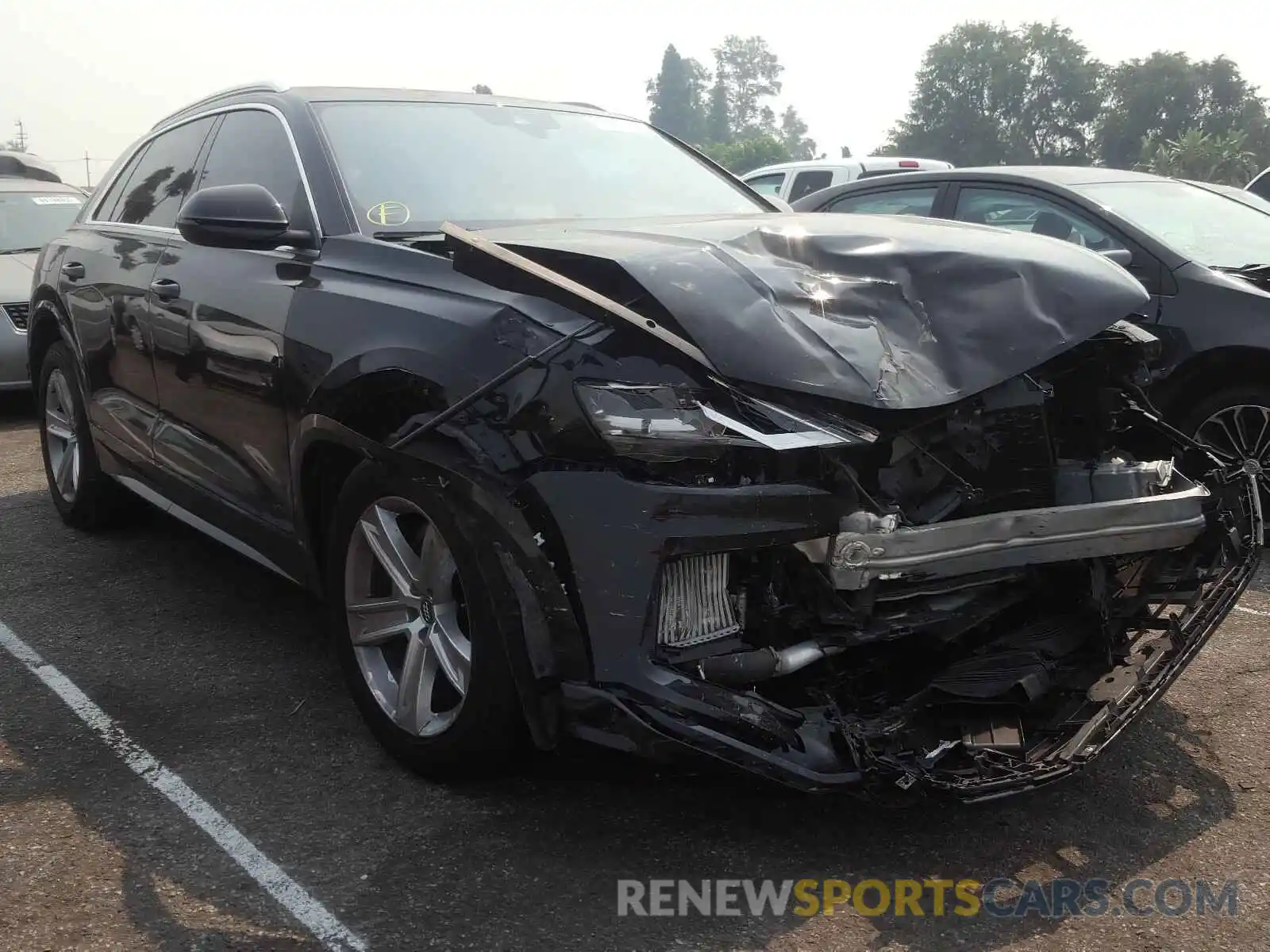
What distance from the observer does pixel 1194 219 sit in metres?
5.68

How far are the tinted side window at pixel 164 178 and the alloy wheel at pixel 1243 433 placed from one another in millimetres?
4311

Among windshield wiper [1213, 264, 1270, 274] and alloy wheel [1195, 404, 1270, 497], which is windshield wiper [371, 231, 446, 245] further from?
windshield wiper [1213, 264, 1270, 274]

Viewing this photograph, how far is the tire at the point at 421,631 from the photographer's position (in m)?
2.64

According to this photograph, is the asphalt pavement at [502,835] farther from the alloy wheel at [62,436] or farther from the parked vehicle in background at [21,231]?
the parked vehicle in background at [21,231]

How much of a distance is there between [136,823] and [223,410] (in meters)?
1.33

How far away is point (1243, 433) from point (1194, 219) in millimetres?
1268

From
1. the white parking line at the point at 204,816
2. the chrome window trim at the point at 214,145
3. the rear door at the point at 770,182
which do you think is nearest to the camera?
the white parking line at the point at 204,816

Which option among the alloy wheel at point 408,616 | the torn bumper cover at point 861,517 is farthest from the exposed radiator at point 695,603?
the alloy wheel at point 408,616

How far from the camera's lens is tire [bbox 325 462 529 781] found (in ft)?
8.67

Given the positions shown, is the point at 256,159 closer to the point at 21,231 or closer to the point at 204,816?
the point at 204,816

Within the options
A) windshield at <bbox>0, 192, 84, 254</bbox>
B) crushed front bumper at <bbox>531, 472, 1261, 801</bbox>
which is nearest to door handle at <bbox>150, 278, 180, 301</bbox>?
crushed front bumper at <bbox>531, 472, 1261, 801</bbox>

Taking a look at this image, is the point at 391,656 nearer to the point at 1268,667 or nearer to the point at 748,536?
the point at 748,536

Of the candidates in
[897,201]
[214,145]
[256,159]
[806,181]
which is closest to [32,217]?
[214,145]

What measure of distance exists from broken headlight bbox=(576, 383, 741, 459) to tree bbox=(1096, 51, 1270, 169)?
93262 mm
